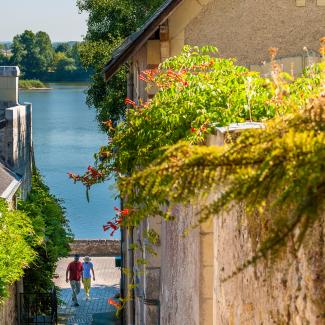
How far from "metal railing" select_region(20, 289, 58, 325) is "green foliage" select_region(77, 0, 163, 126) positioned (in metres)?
7.95

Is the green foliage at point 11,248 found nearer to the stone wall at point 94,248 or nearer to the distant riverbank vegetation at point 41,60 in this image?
the stone wall at point 94,248

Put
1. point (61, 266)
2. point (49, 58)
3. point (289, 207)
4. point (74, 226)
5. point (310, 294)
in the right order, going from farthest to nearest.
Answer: point (49, 58), point (74, 226), point (61, 266), point (310, 294), point (289, 207)

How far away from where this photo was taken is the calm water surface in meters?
51.6

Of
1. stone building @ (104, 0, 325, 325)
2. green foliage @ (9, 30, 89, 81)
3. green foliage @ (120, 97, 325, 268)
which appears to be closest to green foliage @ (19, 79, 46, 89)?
green foliage @ (9, 30, 89, 81)

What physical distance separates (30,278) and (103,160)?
11350 millimetres

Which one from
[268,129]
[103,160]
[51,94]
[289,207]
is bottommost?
[51,94]

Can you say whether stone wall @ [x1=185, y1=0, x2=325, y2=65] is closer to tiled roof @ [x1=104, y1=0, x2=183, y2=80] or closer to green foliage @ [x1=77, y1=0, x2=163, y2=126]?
tiled roof @ [x1=104, y1=0, x2=183, y2=80]

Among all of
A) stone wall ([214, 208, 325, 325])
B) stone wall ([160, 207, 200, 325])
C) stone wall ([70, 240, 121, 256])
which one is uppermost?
stone wall ([214, 208, 325, 325])

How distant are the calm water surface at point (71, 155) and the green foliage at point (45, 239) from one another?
4.99m

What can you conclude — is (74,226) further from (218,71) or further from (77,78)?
(77,78)

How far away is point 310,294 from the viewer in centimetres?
425

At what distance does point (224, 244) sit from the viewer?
20.6 ft

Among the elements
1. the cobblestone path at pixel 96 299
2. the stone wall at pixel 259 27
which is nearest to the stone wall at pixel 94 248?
the cobblestone path at pixel 96 299

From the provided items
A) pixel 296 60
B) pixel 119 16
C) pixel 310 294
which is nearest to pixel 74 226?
pixel 119 16
